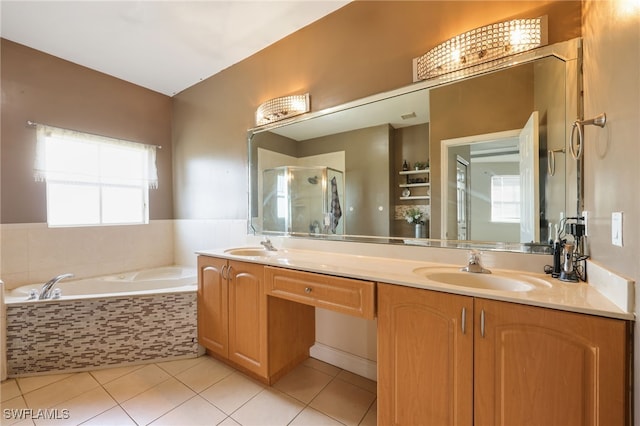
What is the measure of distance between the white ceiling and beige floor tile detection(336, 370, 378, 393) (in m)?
2.71

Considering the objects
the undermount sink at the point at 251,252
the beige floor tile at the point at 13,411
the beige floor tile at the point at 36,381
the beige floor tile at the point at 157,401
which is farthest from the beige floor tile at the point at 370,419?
the beige floor tile at the point at 36,381

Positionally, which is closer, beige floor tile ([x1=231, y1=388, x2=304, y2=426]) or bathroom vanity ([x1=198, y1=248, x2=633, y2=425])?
bathroom vanity ([x1=198, y1=248, x2=633, y2=425])

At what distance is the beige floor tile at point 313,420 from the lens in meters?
1.47

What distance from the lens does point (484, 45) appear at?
141cm

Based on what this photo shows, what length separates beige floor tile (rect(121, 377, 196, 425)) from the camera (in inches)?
60.0

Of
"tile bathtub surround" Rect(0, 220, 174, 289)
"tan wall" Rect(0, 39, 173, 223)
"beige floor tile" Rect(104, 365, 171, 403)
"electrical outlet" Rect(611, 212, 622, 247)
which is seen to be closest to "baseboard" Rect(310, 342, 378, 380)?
"beige floor tile" Rect(104, 365, 171, 403)

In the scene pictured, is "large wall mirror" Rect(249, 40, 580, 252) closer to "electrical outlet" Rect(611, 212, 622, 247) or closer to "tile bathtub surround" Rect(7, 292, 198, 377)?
"electrical outlet" Rect(611, 212, 622, 247)

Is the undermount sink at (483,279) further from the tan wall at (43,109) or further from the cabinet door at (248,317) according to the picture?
the tan wall at (43,109)

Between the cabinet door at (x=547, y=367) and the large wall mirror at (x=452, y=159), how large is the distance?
58cm

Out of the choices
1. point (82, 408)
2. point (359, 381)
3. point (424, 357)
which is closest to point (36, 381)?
point (82, 408)

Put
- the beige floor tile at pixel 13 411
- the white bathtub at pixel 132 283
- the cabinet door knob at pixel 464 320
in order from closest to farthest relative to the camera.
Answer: the cabinet door knob at pixel 464 320, the beige floor tile at pixel 13 411, the white bathtub at pixel 132 283

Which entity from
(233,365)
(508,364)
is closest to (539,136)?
(508,364)

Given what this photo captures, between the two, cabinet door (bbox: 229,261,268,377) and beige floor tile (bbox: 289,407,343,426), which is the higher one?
cabinet door (bbox: 229,261,268,377)

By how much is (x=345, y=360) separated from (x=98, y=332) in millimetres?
1881
